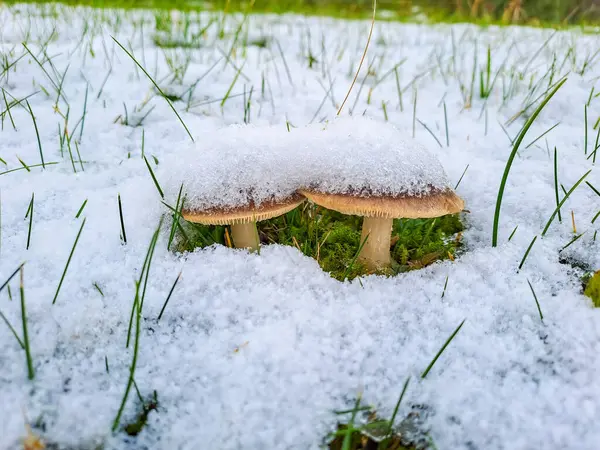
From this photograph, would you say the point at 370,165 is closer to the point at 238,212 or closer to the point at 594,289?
the point at 238,212

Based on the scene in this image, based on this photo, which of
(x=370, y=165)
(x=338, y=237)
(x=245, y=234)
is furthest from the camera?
(x=338, y=237)

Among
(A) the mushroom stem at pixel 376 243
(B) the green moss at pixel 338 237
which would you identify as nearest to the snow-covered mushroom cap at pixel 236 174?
(B) the green moss at pixel 338 237

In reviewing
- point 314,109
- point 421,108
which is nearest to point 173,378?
point 314,109

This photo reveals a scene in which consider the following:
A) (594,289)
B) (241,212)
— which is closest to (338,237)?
(241,212)

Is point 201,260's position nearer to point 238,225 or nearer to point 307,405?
point 238,225

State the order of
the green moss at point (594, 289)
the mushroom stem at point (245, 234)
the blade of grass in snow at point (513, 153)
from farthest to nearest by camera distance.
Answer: the mushroom stem at point (245, 234) → the blade of grass in snow at point (513, 153) → the green moss at point (594, 289)

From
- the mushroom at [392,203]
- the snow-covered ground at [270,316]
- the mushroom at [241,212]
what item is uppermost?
the mushroom at [392,203]

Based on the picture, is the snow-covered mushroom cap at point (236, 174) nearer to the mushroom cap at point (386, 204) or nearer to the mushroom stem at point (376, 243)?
the mushroom cap at point (386, 204)
